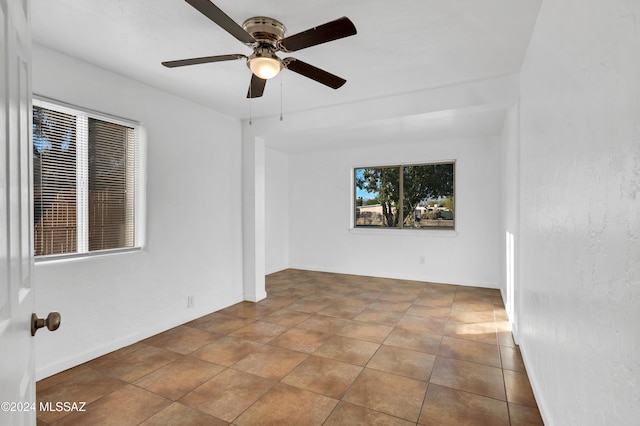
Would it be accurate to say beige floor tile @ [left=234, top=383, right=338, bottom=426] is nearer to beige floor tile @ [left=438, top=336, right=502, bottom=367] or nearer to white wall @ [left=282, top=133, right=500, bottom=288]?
beige floor tile @ [left=438, top=336, right=502, bottom=367]

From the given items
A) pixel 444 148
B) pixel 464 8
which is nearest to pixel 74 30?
pixel 464 8

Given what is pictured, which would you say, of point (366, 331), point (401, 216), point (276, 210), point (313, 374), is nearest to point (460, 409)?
point (313, 374)

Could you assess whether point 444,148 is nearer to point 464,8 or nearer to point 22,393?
point 464,8

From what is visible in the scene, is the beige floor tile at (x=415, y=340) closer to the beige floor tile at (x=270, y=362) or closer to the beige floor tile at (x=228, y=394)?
the beige floor tile at (x=270, y=362)

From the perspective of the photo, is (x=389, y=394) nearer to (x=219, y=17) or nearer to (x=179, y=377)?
(x=179, y=377)

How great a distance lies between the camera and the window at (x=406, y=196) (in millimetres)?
5488

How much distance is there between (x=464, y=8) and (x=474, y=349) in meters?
2.67

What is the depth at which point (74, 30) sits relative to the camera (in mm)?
2225

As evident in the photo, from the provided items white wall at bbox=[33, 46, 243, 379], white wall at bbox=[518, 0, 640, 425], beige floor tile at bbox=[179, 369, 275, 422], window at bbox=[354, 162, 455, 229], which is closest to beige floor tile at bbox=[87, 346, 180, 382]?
white wall at bbox=[33, 46, 243, 379]

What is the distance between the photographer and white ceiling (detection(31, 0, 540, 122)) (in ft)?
6.54

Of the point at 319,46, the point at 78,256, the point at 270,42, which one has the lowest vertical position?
the point at 78,256

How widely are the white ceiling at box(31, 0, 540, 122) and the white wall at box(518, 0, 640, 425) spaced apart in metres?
0.41

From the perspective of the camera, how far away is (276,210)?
645cm

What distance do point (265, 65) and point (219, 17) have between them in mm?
493
